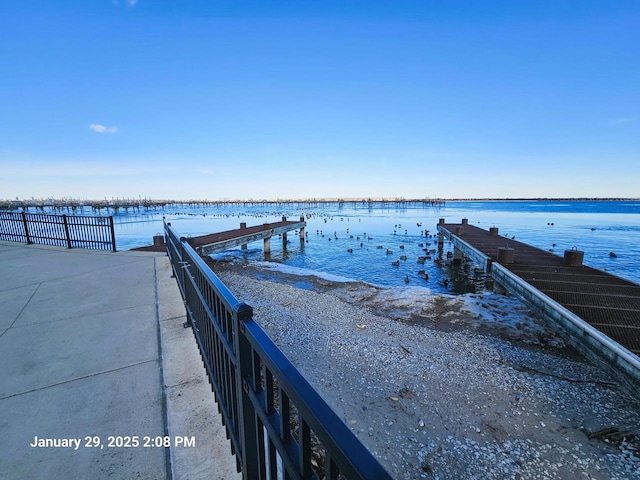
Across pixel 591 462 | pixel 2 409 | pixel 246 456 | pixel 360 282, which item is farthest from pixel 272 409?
pixel 360 282

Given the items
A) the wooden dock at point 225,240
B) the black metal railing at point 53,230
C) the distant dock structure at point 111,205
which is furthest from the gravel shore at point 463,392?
the distant dock structure at point 111,205

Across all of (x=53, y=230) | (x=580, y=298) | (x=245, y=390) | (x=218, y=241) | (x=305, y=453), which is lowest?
(x=580, y=298)

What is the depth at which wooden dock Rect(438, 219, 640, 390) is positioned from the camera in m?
5.62

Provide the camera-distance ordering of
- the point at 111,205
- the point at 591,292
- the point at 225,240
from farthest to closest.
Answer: the point at 111,205 < the point at 225,240 < the point at 591,292

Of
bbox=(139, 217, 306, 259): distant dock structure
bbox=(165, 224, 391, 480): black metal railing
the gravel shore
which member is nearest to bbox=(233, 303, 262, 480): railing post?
bbox=(165, 224, 391, 480): black metal railing

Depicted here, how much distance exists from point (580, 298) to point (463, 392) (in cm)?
510

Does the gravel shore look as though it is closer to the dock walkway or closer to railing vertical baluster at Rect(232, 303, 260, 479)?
the dock walkway

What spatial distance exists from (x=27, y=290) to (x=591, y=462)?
35.6 ft

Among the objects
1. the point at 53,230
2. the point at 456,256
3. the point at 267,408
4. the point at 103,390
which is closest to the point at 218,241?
the point at 53,230

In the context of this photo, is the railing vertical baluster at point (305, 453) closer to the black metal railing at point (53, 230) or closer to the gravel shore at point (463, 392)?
the gravel shore at point (463, 392)

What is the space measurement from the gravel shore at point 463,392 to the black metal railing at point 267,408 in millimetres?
3278

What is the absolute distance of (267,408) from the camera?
1.53 meters

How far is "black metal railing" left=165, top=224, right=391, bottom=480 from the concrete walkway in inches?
21.3

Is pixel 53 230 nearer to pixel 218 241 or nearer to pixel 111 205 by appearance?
pixel 218 241
